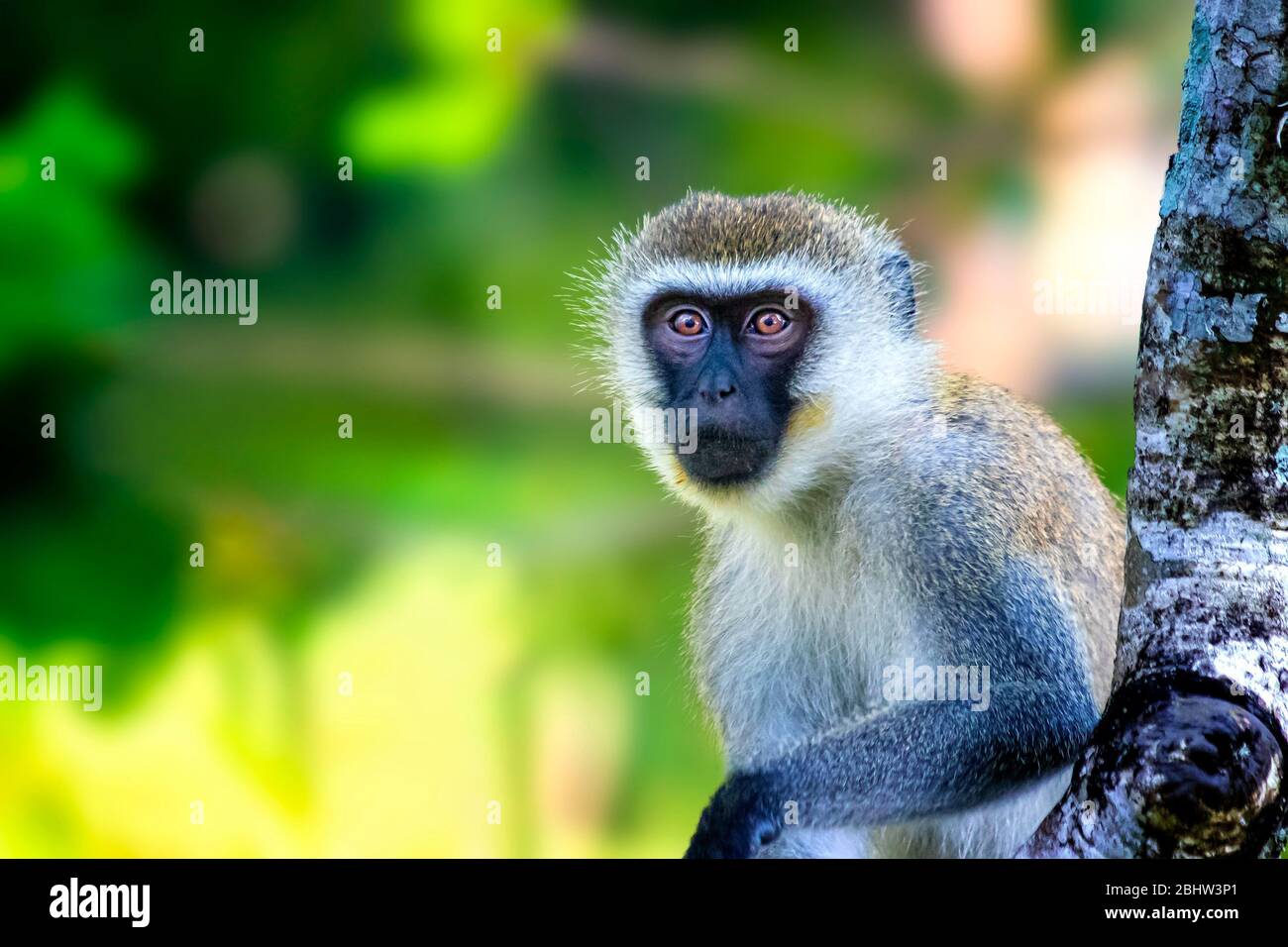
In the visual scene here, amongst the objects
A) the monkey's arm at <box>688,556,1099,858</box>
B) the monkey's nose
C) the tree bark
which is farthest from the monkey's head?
the tree bark

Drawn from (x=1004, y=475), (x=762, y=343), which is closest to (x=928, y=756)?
(x=1004, y=475)

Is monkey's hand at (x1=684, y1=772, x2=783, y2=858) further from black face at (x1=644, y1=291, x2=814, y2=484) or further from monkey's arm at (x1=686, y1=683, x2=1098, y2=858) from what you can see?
black face at (x1=644, y1=291, x2=814, y2=484)

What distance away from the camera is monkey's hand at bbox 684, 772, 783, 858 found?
4332 mm

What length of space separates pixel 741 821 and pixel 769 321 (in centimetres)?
169

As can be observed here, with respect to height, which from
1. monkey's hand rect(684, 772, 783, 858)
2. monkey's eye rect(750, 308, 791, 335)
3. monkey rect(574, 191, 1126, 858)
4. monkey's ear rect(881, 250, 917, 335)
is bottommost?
monkey's hand rect(684, 772, 783, 858)

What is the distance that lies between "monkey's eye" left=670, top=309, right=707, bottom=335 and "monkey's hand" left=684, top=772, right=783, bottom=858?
156 centimetres

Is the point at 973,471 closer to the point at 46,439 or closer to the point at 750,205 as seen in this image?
the point at 750,205

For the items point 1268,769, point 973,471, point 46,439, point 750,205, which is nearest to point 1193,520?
point 1268,769

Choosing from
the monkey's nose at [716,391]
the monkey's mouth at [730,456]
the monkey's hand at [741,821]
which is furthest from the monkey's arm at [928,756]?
the monkey's nose at [716,391]

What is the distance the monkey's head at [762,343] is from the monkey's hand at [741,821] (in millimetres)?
955

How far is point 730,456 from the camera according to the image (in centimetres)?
470

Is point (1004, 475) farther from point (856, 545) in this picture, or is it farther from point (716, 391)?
point (716, 391)

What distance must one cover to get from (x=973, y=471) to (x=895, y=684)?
762 mm

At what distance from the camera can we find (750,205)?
5.34m
